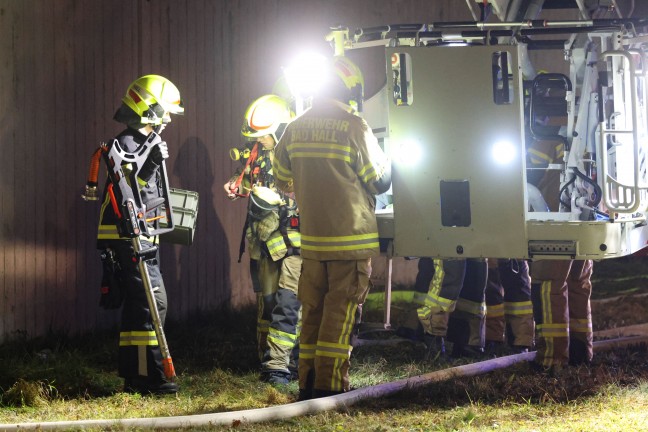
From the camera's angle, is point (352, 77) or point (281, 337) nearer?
point (281, 337)

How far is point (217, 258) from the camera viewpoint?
10898 mm

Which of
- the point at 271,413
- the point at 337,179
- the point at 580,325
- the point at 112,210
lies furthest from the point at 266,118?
the point at 580,325

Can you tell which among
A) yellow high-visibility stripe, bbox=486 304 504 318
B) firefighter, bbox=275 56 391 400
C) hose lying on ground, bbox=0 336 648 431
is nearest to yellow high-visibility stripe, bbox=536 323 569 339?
hose lying on ground, bbox=0 336 648 431

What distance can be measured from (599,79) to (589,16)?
3.36ft

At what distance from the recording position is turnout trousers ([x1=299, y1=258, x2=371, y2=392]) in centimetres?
703

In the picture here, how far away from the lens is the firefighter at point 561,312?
25.5 ft

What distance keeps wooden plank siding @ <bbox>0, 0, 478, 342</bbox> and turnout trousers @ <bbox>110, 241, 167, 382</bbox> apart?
72.2 inches

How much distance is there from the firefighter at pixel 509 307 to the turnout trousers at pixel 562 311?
875 mm

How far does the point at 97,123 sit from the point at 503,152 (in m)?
4.05

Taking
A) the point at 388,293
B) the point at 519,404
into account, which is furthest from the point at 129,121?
the point at 519,404

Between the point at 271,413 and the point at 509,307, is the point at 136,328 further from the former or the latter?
the point at 509,307

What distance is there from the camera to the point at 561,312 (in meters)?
7.78

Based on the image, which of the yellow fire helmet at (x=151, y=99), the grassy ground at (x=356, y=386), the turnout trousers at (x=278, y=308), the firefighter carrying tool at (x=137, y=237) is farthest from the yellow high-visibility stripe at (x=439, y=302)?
the yellow fire helmet at (x=151, y=99)

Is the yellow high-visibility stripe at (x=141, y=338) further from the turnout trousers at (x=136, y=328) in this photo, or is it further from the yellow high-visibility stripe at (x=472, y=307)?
the yellow high-visibility stripe at (x=472, y=307)
